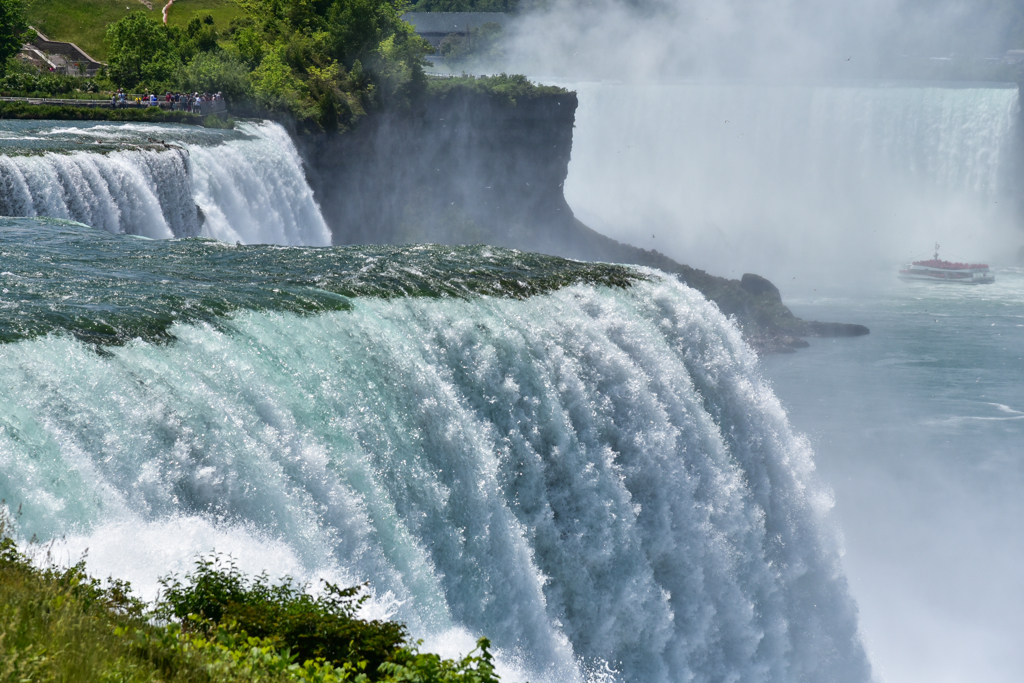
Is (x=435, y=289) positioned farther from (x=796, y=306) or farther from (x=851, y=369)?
(x=796, y=306)

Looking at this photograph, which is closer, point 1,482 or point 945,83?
point 1,482

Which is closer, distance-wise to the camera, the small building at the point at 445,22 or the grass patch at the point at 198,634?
the grass patch at the point at 198,634

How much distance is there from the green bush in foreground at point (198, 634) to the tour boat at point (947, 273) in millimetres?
55123

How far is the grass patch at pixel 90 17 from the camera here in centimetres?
6216

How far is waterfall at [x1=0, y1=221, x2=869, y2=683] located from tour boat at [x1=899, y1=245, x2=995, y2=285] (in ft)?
144

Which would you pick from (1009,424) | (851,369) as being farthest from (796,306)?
(1009,424)

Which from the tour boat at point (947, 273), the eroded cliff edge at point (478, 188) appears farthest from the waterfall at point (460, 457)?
the tour boat at point (947, 273)

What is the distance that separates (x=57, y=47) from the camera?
196 ft

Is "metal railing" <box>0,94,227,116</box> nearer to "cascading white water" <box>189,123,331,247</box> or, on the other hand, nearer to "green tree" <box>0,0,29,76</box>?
"cascading white water" <box>189,123,331,247</box>

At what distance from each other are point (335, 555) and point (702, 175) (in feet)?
195

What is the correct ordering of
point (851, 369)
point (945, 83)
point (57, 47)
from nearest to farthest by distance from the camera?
point (851, 369)
point (57, 47)
point (945, 83)

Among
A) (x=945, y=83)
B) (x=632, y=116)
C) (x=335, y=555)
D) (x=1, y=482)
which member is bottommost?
(x=335, y=555)

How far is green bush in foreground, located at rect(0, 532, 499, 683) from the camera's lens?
5.45 meters

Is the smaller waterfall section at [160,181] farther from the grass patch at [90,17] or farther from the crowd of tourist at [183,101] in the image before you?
the grass patch at [90,17]
